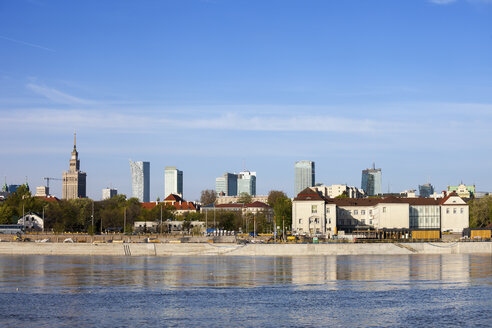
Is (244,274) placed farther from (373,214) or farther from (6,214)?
(6,214)

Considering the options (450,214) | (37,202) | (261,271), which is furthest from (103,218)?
(261,271)

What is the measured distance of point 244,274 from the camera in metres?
73.3

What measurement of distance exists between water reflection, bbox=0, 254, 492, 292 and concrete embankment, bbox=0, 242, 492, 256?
1584cm

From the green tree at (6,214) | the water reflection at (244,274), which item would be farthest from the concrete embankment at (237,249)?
the green tree at (6,214)

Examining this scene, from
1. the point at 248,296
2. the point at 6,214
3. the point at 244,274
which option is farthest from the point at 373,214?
the point at 248,296

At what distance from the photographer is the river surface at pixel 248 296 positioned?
43.4 meters

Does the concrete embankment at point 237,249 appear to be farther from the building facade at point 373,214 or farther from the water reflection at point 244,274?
the building facade at point 373,214

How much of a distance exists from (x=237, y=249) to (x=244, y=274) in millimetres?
39646

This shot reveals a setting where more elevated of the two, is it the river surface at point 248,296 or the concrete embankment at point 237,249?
the river surface at point 248,296

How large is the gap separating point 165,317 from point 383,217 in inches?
4623

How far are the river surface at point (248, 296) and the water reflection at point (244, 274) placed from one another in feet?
0.33

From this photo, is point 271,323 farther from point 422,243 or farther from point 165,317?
point 422,243

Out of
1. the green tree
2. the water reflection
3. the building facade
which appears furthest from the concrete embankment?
the green tree

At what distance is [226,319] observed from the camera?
143 ft
